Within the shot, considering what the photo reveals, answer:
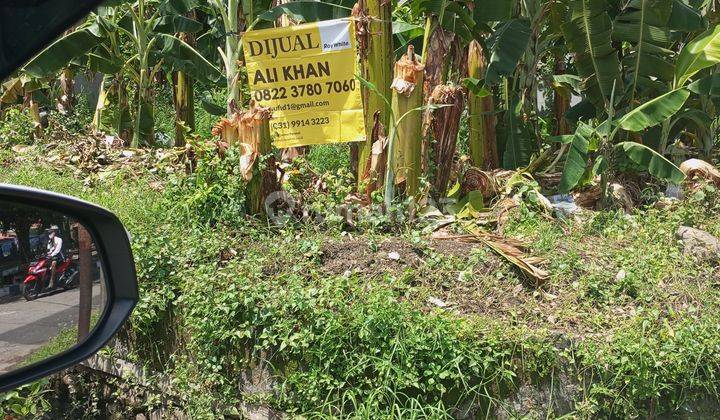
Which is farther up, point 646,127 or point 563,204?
point 646,127

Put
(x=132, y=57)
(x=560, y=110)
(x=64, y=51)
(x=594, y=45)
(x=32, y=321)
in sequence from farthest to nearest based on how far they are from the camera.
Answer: (x=132, y=57), (x=560, y=110), (x=64, y=51), (x=594, y=45), (x=32, y=321)

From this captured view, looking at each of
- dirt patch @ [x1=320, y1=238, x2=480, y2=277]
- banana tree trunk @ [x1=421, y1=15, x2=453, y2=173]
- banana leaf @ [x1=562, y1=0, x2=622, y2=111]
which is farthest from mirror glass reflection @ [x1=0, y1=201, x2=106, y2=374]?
banana leaf @ [x1=562, y1=0, x2=622, y2=111]

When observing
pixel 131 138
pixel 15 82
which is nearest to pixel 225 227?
pixel 131 138

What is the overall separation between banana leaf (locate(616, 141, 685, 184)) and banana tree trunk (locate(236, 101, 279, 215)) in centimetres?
278

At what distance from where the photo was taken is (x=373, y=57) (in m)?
6.45

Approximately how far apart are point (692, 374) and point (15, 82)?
9.20 meters

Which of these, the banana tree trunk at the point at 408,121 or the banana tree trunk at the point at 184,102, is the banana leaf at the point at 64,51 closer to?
the banana tree trunk at the point at 184,102

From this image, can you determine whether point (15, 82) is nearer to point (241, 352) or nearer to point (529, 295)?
point (241, 352)

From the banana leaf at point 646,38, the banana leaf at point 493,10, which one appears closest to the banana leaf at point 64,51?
the banana leaf at point 493,10

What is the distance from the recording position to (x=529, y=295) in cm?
500

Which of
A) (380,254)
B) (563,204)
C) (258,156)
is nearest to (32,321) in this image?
(380,254)

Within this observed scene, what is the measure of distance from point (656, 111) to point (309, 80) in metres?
2.66

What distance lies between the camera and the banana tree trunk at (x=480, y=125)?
7660 mm

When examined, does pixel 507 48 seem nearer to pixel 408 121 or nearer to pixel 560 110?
pixel 408 121
